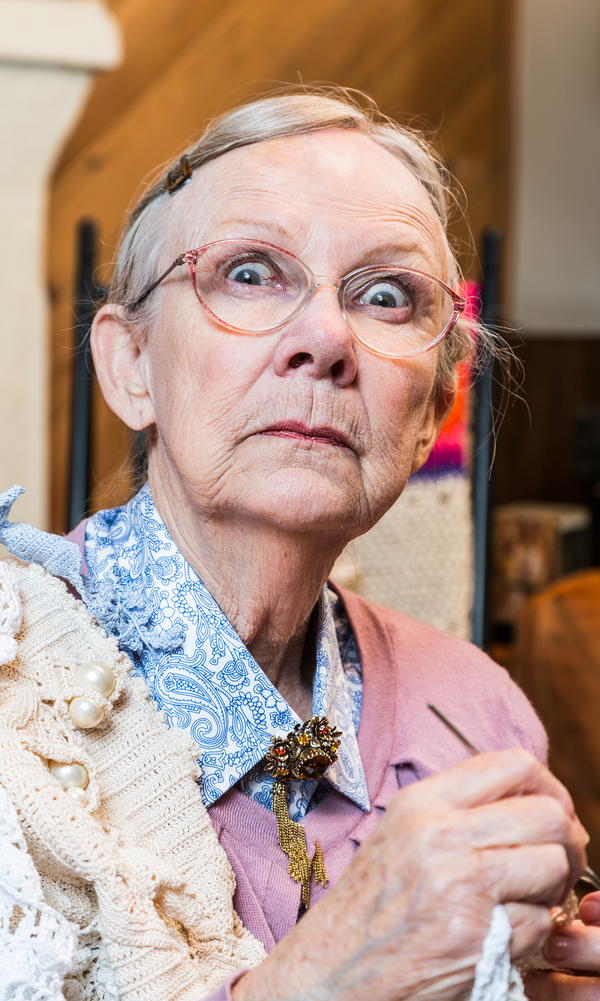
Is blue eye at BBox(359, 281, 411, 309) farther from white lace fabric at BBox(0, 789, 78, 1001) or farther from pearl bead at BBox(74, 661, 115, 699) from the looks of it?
white lace fabric at BBox(0, 789, 78, 1001)

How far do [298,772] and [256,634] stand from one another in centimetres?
14

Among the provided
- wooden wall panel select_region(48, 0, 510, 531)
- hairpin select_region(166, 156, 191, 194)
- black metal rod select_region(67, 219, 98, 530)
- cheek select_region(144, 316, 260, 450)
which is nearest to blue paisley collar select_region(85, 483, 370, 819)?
cheek select_region(144, 316, 260, 450)

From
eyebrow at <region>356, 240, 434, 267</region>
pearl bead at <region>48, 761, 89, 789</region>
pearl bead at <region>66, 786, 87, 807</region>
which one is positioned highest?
eyebrow at <region>356, 240, 434, 267</region>

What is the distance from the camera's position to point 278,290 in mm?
1067

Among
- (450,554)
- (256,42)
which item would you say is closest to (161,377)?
(450,554)

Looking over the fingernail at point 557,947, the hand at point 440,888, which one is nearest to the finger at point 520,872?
the hand at point 440,888

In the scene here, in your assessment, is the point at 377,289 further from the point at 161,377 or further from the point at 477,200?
the point at 477,200

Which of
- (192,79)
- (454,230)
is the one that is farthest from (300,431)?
(192,79)

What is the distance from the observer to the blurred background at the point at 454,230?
2023 millimetres

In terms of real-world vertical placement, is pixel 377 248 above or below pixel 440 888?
above

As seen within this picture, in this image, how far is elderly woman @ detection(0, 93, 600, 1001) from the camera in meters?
0.80

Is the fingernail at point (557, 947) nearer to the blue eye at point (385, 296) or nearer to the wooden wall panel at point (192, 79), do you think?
the blue eye at point (385, 296)

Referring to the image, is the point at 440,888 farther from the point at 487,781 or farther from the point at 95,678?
the point at 95,678

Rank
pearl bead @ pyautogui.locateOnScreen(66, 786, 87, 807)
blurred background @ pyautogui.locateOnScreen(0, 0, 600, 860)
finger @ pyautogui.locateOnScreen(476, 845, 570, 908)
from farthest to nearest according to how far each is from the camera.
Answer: blurred background @ pyautogui.locateOnScreen(0, 0, 600, 860), pearl bead @ pyautogui.locateOnScreen(66, 786, 87, 807), finger @ pyautogui.locateOnScreen(476, 845, 570, 908)
